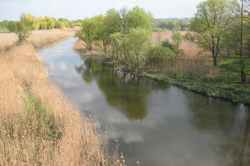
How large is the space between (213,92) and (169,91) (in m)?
3.80

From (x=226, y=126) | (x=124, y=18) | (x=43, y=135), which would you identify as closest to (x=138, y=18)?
(x=124, y=18)

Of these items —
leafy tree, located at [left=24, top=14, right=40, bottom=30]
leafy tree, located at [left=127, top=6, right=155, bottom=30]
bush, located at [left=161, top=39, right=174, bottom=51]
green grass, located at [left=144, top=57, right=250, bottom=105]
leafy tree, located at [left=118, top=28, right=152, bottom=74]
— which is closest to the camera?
green grass, located at [left=144, top=57, right=250, bottom=105]

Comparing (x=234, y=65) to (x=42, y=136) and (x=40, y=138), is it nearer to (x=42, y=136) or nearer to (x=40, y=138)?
(x=42, y=136)

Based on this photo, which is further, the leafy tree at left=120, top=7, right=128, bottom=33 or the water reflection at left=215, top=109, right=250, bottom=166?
the leafy tree at left=120, top=7, right=128, bottom=33

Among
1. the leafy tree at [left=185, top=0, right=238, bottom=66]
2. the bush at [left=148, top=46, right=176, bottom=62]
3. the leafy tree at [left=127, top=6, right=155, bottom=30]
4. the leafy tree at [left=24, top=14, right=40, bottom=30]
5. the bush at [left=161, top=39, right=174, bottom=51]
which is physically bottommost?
the bush at [left=148, top=46, right=176, bottom=62]

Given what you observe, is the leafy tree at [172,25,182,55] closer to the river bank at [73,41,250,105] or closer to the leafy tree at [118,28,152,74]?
the river bank at [73,41,250,105]

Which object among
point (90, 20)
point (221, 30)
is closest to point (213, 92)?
point (221, 30)

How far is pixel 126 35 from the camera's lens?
25828mm

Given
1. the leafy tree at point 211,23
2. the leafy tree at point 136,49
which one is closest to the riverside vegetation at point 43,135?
the leafy tree at point 136,49

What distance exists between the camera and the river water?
8.70m

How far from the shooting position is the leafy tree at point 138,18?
2984cm

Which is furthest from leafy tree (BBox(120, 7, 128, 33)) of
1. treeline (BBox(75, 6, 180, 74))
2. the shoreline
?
the shoreline

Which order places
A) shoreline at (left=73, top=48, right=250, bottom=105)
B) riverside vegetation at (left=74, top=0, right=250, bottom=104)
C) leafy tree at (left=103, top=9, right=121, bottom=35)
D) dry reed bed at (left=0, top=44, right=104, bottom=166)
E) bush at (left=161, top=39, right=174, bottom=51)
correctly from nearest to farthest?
dry reed bed at (left=0, top=44, right=104, bottom=166) → shoreline at (left=73, top=48, right=250, bottom=105) → riverside vegetation at (left=74, top=0, right=250, bottom=104) → bush at (left=161, top=39, right=174, bottom=51) → leafy tree at (left=103, top=9, right=121, bottom=35)

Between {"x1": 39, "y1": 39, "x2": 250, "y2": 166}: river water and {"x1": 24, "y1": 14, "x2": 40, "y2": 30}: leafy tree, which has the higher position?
{"x1": 24, "y1": 14, "x2": 40, "y2": 30}: leafy tree
